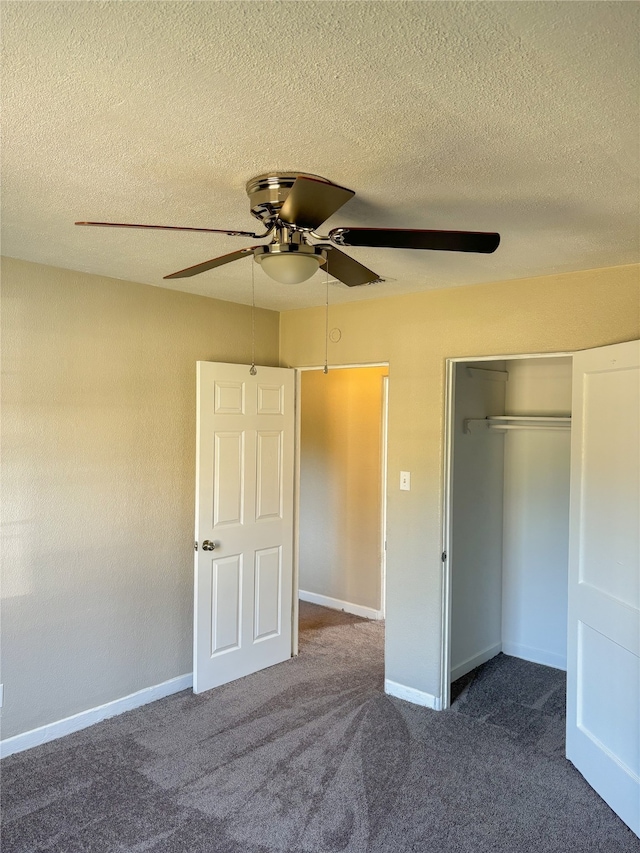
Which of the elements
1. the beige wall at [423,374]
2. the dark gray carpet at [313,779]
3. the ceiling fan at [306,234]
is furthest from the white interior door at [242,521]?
the ceiling fan at [306,234]

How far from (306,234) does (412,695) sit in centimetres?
297

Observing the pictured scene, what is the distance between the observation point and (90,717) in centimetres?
345

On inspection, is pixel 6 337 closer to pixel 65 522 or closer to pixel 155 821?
pixel 65 522

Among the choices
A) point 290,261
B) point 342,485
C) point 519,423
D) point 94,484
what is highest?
point 290,261

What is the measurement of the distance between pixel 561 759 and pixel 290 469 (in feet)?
7.81

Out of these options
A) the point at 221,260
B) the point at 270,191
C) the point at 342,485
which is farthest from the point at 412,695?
the point at 270,191

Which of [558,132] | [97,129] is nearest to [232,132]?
[97,129]

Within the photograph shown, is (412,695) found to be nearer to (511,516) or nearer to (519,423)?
(511,516)

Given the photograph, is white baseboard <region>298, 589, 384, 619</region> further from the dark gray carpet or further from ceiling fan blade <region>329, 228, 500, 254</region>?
ceiling fan blade <region>329, 228, 500, 254</region>

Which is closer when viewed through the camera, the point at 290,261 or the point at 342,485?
the point at 290,261

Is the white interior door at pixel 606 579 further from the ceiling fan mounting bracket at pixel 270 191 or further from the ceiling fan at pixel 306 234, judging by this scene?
the ceiling fan mounting bracket at pixel 270 191

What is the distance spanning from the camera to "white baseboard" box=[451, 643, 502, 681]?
13.6ft

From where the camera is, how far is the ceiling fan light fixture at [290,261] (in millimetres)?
1875

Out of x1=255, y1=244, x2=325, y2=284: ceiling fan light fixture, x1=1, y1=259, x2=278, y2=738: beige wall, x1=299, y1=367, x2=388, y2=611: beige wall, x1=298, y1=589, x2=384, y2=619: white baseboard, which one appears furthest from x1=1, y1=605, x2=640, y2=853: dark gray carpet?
x1=255, y1=244, x2=325, y2=284: ceiling fan light fixture
